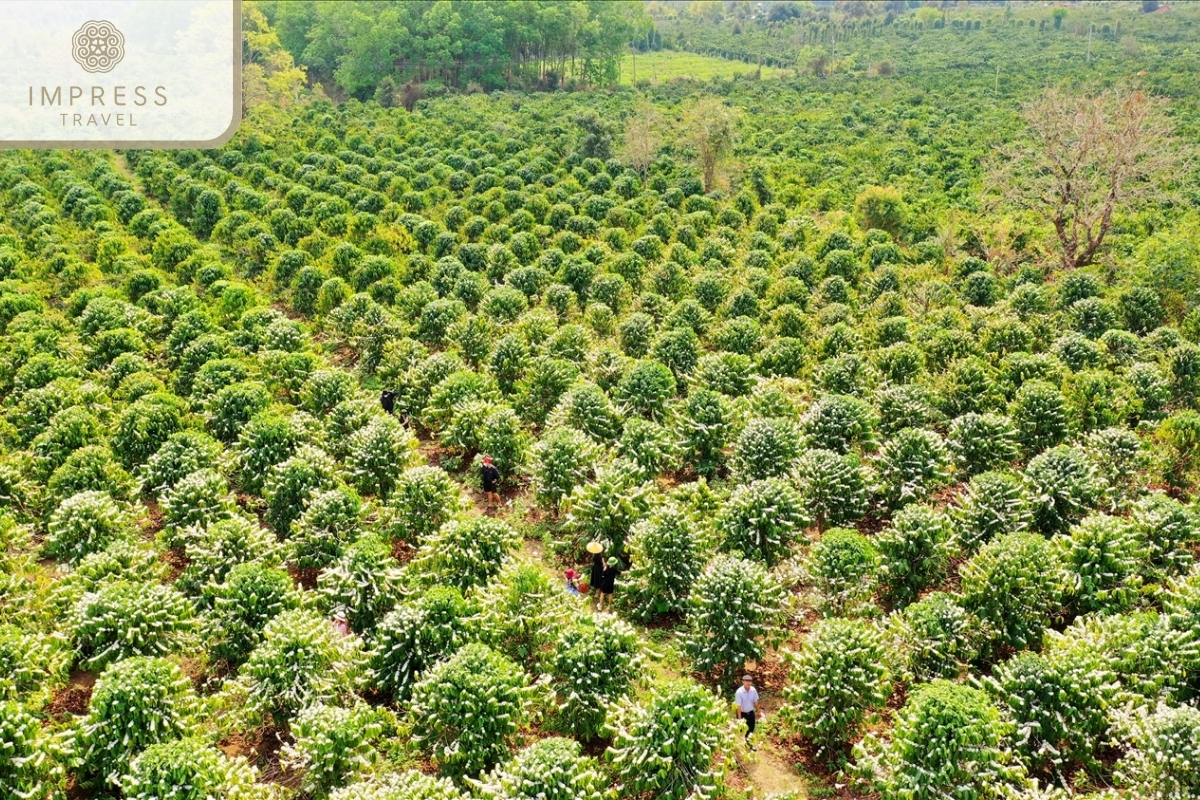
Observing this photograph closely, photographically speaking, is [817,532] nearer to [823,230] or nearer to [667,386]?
[667,386]

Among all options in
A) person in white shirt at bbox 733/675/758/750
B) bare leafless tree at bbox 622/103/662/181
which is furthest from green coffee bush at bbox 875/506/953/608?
bare leafless tree at bbox 622/103/662/181

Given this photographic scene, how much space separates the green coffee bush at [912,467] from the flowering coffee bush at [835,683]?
6.49 metres

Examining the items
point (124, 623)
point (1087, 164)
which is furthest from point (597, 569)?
point (1087, 164)

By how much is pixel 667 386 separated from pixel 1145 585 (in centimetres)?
1322

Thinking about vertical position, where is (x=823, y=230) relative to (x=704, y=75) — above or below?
below

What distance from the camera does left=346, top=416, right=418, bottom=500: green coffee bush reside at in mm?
25062

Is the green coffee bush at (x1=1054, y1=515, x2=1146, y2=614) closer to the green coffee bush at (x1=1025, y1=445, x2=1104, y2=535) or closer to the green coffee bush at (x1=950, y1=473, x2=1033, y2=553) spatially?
the green coffee bush at (x1=950, y1=473, x2=1033, y2=553)

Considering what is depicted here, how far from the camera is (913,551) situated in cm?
2078

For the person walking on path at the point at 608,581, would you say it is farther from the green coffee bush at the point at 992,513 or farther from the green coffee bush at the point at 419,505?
the green coffee bush at the point at 992,513

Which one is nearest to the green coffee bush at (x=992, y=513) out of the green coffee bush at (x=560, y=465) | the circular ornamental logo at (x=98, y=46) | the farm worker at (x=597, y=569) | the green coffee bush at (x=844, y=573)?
the green coffee bush at (x=844, y=573)

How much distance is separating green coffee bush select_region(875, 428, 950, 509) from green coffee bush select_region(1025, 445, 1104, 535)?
7.25 feet

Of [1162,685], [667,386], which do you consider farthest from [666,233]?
[1162,685]

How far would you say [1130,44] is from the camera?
12388 centimetres

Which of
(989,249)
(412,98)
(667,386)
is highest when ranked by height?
(412,98)
